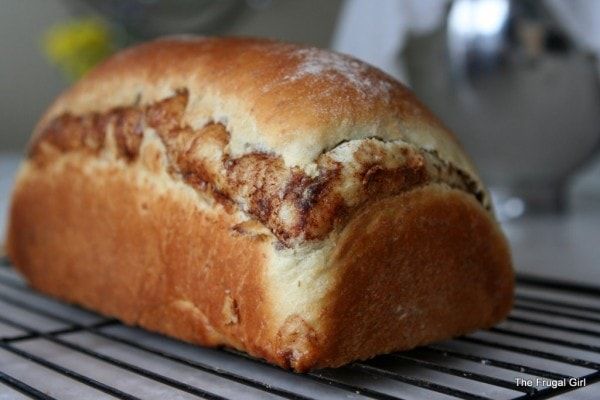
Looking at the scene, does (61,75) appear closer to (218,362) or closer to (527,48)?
(527,48)

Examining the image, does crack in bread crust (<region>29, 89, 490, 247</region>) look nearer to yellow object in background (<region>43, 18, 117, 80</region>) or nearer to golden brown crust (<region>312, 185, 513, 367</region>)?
golden brown crust (<region>312, 185, 513, 367</region>)

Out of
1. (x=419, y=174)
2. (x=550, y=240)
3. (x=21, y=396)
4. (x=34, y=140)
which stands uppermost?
(x=550, y=240)

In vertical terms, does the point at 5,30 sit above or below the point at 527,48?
above

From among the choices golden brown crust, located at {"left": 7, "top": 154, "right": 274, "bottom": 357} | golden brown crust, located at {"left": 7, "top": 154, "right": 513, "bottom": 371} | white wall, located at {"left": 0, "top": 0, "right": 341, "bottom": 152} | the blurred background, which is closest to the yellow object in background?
white wall, located at {"left": 0, "top": 0, "right": 341, "bottom": 152}

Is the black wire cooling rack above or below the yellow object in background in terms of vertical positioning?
below

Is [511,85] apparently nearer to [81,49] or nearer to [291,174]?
[291,174]

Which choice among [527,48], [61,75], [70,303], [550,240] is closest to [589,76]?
[527,48]

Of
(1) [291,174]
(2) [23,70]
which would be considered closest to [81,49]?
(2) [23,70]
